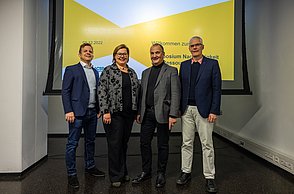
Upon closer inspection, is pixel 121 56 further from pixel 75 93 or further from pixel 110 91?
pixel 75 93

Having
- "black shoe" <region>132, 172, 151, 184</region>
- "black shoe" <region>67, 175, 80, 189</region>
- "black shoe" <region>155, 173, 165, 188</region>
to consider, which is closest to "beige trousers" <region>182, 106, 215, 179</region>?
"black shoe" <region>155, 173, 165, 188</region>

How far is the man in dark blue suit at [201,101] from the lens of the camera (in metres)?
2.19

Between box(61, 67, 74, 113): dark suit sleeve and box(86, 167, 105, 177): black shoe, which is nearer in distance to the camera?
box(61, 67, 74, 113): dark suit sleeve

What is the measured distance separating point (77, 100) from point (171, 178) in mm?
1262

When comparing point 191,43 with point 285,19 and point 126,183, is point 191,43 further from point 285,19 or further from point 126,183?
point 126,183

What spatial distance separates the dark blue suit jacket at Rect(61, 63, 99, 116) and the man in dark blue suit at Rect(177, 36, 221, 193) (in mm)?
946

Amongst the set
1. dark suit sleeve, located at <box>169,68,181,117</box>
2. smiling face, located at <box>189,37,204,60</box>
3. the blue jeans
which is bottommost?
the blue jeans

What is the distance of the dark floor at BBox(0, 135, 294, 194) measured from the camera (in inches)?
88.3

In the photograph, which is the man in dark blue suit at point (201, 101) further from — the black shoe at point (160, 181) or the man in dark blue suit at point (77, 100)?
the man in dark blue suit at point (77, 100)

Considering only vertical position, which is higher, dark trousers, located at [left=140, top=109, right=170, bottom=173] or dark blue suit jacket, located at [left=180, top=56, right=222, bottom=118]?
dark blue suit jacket, located at [left=180, top=56, right=222, bottom=118]

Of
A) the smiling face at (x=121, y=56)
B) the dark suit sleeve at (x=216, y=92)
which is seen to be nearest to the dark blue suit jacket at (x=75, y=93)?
the smiling face at (x=121, y=56)

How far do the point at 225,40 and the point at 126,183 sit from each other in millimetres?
2069

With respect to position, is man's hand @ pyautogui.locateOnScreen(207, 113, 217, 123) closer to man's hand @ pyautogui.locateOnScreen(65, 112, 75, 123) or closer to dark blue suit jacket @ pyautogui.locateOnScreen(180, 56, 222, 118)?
dark blue suit jacket @ pyautogui.locateOnScreen(180, 56, 222, 118)

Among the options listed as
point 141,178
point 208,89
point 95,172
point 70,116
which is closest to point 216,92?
point 208,89
